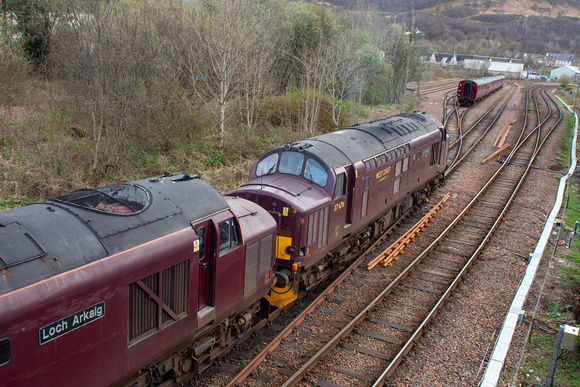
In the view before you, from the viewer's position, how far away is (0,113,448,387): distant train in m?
5.36

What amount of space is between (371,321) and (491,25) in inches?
7633

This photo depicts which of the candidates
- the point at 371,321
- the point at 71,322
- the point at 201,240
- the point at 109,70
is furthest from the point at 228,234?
the point at 109,70

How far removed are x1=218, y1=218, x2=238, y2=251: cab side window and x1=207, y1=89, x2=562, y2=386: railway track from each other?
2544 millimetres

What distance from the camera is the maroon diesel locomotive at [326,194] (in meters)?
11.1

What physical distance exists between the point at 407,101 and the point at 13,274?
148 feet

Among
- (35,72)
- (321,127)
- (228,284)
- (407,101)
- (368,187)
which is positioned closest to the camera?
(228,284)

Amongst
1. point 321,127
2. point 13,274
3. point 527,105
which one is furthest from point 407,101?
point 13,274

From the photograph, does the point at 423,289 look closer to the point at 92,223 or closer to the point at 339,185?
the point at 339,185

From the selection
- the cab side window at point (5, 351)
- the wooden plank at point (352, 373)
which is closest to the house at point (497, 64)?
the wooden plank at point (352, 373)

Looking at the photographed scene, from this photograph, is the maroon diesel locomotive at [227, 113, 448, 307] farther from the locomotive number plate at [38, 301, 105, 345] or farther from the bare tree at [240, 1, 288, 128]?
the bare tree at [240, 1, 288, 128]

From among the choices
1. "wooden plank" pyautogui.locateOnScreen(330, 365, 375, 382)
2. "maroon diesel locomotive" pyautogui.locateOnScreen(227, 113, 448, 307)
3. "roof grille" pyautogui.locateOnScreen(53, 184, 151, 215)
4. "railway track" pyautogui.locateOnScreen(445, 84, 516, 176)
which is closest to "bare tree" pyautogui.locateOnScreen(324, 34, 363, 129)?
"railway track" pyautogui.locateOnScreen(445, 84, 516, 176)

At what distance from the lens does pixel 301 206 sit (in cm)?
1090

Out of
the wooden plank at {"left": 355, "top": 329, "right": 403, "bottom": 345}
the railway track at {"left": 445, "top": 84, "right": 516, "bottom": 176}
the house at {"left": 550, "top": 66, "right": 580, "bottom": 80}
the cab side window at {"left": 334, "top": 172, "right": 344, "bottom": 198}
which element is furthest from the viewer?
the house at {"left": 550, "top": 66, "right": 580, "bottom": 80}

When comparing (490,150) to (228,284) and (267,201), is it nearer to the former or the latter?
(267,201)
